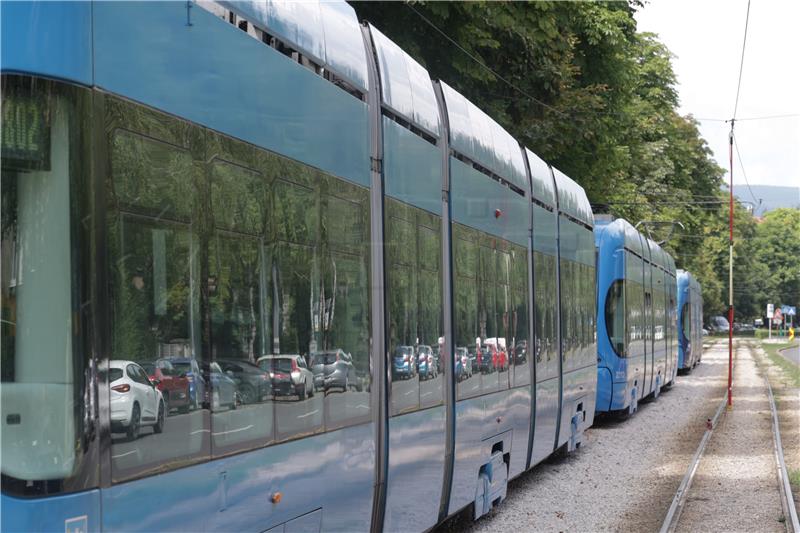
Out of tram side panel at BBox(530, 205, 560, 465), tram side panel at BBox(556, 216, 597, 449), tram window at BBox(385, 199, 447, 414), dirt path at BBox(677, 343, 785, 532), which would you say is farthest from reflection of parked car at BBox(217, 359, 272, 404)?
tram side panel at BBox(556, 216, 597, 449)

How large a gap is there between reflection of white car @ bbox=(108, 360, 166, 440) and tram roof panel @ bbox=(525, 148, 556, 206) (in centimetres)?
914

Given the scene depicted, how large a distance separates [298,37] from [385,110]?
157cm

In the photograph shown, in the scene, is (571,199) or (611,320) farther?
(611,320)

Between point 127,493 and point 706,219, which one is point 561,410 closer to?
point 127,493

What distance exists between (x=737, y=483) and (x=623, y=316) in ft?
22.0

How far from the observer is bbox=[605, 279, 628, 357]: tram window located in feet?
68.8

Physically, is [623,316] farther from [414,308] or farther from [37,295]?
[37,295]

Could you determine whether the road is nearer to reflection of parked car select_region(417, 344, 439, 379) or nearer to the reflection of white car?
the reflection of white car

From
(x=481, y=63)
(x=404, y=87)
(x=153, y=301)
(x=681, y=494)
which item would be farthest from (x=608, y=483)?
(x=153, y=301)

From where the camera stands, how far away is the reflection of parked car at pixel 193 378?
4.31 metres

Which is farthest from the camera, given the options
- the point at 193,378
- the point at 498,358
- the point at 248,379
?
the point at 498,358

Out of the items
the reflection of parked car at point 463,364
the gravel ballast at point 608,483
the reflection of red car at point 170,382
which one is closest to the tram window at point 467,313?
the reflection of parked car at point 463,364

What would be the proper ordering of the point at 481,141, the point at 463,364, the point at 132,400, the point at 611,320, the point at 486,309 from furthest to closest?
the point at 611,320, the point at 481,141, the point at 486,309, the point at 463,364, the point at 132,400

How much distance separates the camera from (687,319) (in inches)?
1711
